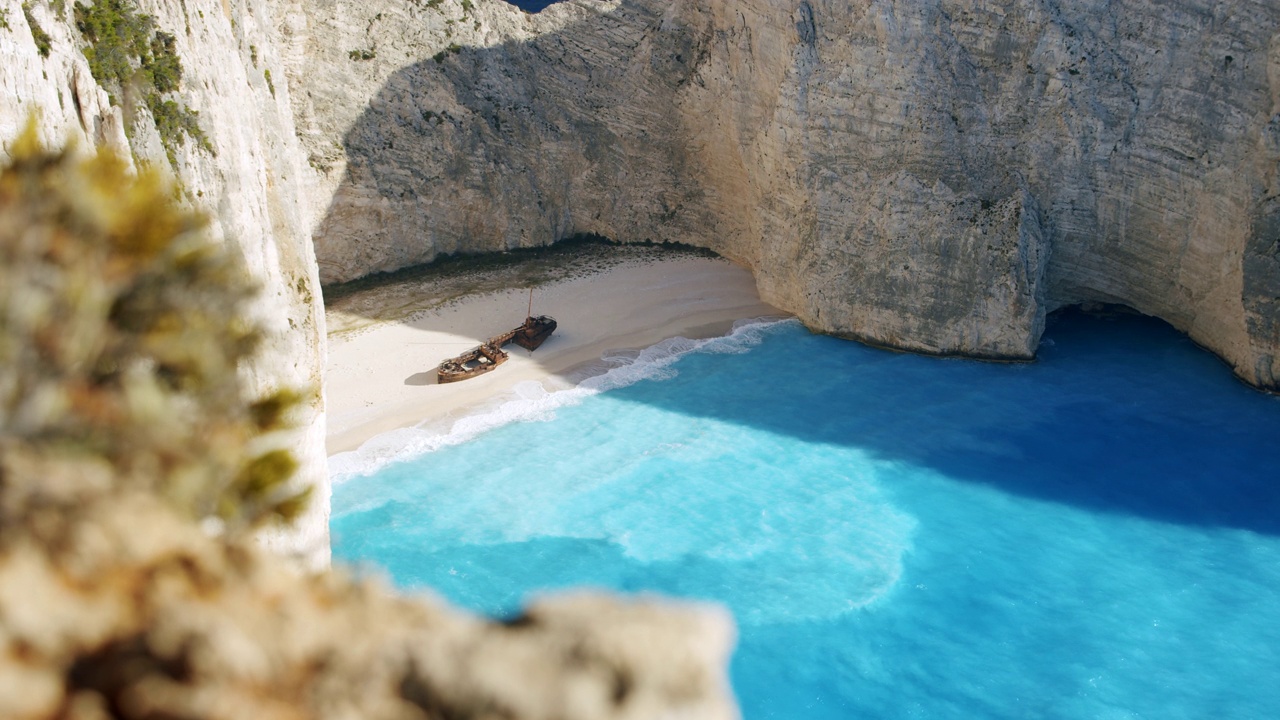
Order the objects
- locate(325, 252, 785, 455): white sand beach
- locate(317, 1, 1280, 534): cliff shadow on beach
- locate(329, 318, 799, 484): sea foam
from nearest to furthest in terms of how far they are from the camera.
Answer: locate(329, 318, 799, 484): sea foam, locate(317, 1, 1280, 534): cliff shadow on beach, locate(325, 252, 785, 455): white sand beach

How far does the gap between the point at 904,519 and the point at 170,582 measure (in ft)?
59.1

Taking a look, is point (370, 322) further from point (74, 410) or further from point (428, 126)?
point (74, 410)

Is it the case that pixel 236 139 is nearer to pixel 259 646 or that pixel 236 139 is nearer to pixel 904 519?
pixel 259 646

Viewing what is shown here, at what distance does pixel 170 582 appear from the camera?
13.4 feet

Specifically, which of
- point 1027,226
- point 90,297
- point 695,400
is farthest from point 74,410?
point 1027,226

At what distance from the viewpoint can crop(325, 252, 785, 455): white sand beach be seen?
25172 mm

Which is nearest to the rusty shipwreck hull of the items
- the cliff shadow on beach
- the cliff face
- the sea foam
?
the sea foam

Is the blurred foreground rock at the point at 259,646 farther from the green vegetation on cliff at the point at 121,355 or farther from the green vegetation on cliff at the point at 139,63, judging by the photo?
the green vegetation on cliff at the point at 139,63

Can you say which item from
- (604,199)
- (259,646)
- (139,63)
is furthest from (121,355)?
(604,199)

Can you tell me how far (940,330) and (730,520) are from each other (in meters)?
10.9

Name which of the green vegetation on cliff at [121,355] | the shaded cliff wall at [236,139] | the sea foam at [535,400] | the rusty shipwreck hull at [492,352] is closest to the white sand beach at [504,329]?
the rusty shipwreck hull at [492,352]

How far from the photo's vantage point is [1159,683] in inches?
602

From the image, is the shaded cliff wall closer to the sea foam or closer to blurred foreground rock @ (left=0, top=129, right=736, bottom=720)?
blurred foreground rock @ (left=0, top=129, right=736, bottom=720)

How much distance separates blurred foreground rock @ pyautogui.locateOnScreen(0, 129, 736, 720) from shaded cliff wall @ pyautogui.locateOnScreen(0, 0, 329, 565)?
5253 mm
